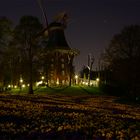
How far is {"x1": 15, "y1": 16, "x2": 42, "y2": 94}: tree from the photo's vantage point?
190ft

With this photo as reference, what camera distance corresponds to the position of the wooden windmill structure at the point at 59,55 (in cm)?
8344

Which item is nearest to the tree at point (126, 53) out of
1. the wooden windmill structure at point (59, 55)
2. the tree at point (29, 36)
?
the tree at point (29, 36)

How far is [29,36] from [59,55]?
88.4ft

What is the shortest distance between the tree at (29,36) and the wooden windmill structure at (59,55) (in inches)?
792

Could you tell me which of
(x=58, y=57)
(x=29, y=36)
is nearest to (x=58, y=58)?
(x=58, y=57)

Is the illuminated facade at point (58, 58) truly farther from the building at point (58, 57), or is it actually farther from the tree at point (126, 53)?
the tree at point (126, 53)

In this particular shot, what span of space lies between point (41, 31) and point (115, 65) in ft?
45.1

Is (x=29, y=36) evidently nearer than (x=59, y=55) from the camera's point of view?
Yes

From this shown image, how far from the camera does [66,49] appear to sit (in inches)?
3396

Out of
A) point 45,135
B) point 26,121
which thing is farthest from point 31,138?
point 26,121

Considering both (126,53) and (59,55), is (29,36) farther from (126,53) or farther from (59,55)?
(59,55)

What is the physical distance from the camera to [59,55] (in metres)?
85.4

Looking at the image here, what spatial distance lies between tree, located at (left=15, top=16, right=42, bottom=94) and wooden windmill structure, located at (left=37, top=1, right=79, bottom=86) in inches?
792

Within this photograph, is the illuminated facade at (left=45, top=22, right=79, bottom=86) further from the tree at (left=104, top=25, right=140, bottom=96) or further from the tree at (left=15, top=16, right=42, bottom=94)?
the tree at (left=104, top=25, right=140, bottom=96)
